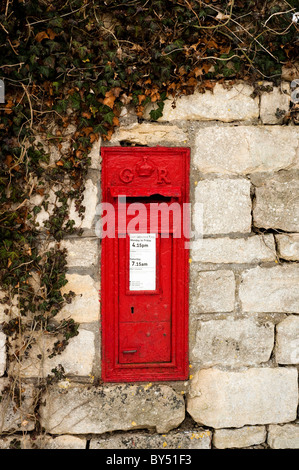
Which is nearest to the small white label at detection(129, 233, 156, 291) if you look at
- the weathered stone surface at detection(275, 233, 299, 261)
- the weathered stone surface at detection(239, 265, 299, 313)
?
the weathered stone surface at detection(239, 265, 299, 313)

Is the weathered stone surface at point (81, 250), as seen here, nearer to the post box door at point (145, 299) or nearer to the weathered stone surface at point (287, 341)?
the post box door at point (145, 299)

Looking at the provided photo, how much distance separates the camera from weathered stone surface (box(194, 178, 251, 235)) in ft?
8.13

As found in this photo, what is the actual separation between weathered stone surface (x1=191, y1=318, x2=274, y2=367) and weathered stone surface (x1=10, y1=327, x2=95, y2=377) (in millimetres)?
→ 692

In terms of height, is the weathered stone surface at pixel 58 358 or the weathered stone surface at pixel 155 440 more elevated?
the weathered stone surface at pixel 58 358

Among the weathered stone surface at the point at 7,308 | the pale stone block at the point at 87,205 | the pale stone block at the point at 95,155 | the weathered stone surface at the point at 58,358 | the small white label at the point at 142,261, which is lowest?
the weathered stone surface at the point at 58,358

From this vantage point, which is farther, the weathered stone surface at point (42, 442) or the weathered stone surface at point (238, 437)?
the weathered stone surface at point (238, 437)

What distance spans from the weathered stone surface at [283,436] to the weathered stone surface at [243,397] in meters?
0.05

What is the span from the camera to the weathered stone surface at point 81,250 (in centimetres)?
242

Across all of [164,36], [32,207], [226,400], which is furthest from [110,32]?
[226,400]

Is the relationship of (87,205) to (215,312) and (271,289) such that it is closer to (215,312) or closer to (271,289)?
(215,312)

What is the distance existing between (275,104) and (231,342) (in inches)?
62.1

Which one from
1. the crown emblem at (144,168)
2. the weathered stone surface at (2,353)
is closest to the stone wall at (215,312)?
the weathered stone surface at (2,353)

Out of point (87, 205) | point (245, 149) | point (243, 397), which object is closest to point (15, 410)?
point (87, 205)

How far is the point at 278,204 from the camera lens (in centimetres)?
252
